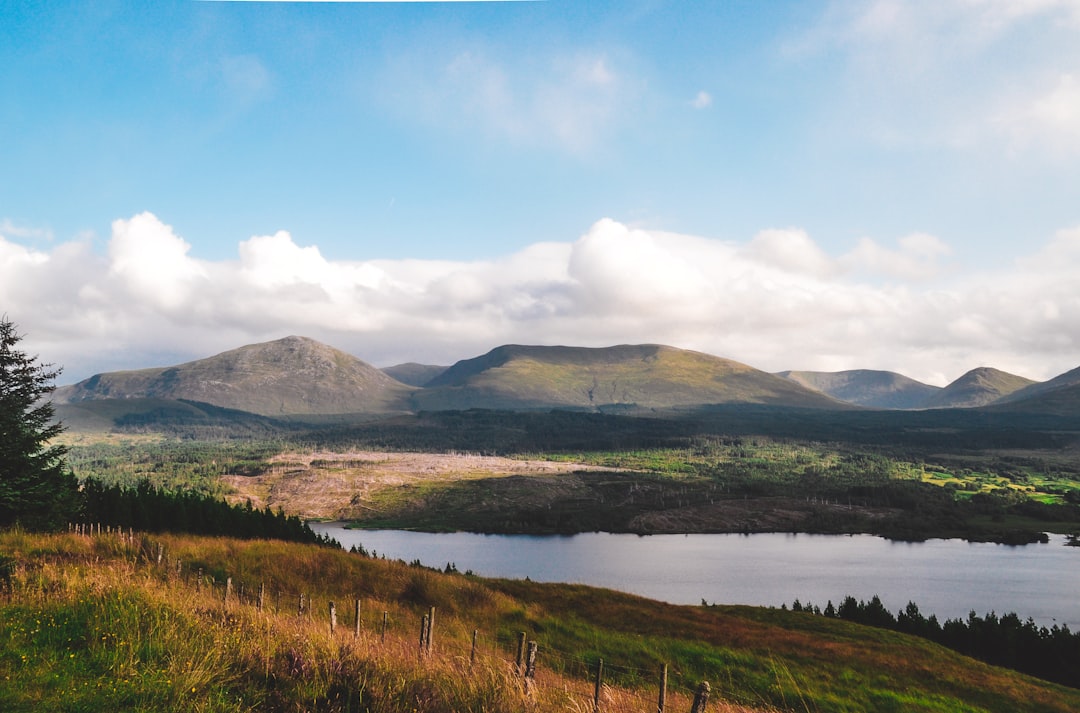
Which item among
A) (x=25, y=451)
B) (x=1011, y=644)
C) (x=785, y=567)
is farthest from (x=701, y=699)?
(x=785, y=567)

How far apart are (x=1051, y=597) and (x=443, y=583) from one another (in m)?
Answer: 131

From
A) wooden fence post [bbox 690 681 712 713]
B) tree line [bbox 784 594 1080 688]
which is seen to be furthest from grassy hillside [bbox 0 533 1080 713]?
tree line [bbox 784 594 1080 688]

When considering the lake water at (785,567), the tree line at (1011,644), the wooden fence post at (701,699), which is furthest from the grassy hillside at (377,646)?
the lake water at (785,567)

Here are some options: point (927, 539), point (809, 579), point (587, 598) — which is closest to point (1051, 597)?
point (809, 579)

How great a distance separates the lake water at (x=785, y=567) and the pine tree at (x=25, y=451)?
210 ft

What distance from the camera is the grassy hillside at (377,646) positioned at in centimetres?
1066

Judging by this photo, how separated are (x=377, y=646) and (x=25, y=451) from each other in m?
37.5

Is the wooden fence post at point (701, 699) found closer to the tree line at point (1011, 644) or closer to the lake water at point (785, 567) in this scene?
the tree line at point (1011, 644)

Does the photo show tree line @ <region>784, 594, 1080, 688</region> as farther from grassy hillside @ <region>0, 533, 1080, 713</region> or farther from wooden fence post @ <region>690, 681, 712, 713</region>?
wooden fence post @ <region>690, 681, 712, 713</region>

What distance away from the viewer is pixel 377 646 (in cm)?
1416

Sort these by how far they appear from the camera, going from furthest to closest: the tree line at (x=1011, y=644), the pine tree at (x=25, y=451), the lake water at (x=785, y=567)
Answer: the lake water at (x=785, y=567)
the tree line at (x=1011, y=644)
the pine tree at (x=25, y=451)

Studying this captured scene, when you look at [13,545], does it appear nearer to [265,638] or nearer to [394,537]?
[265,638]

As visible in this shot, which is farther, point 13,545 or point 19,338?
point 19,338

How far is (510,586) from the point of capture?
49562 mm
